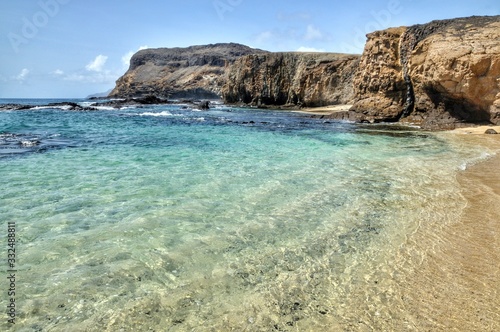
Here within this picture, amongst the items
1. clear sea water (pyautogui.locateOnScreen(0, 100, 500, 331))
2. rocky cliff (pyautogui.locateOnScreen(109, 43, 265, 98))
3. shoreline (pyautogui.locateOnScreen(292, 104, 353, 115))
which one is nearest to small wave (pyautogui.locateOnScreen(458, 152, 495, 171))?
clear sea water (pyautogui.locateOnScreen(0, 100, 500, 331))

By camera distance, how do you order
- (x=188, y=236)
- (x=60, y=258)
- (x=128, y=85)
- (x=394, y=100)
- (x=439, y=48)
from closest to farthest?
(x=60, y=258), (x=188, y=236), (x=439, y=48), (x=394, y=100), (x=128, y=85)

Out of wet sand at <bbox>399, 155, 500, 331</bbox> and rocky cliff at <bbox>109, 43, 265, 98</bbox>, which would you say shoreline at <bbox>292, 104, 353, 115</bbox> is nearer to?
wet sand at <bbox>399, 155, 500, 331</bbox>

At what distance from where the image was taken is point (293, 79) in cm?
5450

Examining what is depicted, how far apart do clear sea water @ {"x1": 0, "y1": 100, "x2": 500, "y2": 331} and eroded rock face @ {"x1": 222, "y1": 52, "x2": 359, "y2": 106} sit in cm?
3999

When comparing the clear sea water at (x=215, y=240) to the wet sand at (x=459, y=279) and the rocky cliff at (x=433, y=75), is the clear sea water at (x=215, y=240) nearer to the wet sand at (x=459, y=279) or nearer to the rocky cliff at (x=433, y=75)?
the wet sand at (x=459, y=279)

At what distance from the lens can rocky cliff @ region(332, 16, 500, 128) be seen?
21828mm

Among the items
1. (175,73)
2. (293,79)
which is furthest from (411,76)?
(175,73)

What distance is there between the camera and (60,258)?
4.49 metres

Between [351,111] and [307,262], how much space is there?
2984cm

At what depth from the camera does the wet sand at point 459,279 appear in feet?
11.1

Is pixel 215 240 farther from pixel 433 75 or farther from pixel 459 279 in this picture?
pixel 433 75

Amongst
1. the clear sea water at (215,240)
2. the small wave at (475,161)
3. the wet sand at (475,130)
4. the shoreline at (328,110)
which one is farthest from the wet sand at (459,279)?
the shoreline at (328,110)

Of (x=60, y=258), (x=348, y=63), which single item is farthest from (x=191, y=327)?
(x=348, y=63)

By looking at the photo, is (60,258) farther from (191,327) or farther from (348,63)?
(348,63)
